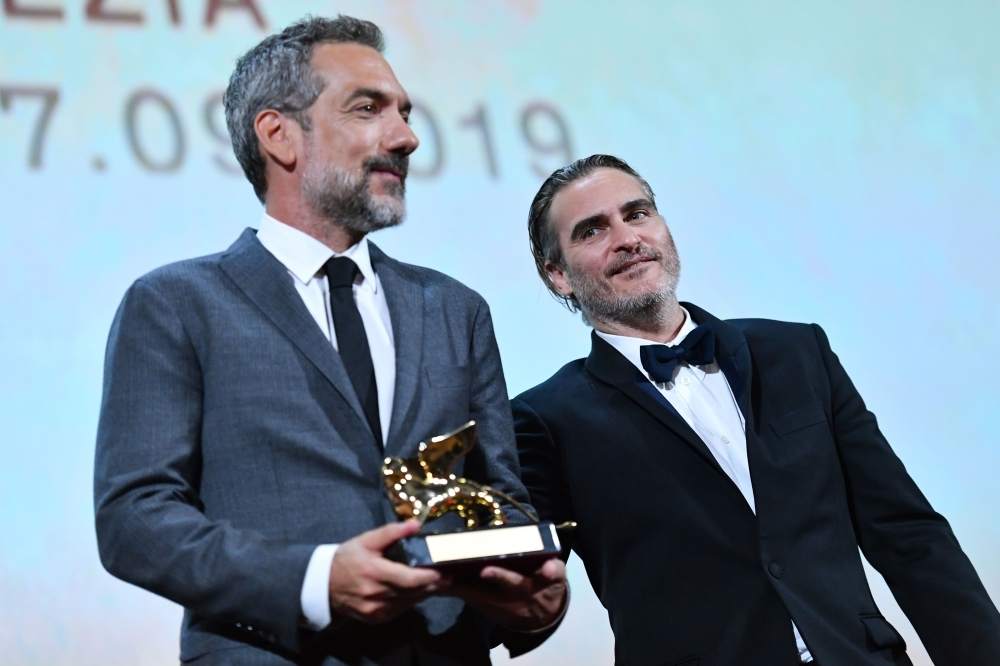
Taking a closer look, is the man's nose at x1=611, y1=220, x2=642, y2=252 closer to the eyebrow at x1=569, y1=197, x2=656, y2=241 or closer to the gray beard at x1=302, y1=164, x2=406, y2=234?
the eyebrow at x1=569, y1=197, x2=656, y2=241

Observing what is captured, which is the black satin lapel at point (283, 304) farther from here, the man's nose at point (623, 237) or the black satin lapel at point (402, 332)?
the man's nose at point (623, 237)

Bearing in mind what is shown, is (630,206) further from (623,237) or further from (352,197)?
(352,197)

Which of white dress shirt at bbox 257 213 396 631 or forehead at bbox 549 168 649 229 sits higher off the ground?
forehead at bbox 549 168 649 229

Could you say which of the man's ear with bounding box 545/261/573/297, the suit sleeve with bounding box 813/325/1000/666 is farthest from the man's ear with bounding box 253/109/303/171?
the suit sleeve with bounding box 813/325/1000/666

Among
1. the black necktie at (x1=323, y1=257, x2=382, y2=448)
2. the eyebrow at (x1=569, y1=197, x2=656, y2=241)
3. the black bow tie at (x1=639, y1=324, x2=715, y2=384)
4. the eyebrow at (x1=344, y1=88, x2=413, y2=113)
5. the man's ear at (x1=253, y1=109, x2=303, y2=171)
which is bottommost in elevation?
the black necktie at (x1=323, y1=257, x2=382, y2=448)

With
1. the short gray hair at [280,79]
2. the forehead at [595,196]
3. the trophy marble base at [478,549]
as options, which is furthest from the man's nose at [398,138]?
the forehead at [595,196]

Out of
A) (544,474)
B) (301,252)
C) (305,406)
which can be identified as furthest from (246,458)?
(544,474)

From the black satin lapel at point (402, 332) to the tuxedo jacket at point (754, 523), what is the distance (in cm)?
56

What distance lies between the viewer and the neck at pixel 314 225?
1.77m

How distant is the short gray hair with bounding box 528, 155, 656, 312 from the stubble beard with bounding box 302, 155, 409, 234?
85 centimetres

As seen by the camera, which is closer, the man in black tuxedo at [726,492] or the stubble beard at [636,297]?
the man in black tuxedo at [726,492]

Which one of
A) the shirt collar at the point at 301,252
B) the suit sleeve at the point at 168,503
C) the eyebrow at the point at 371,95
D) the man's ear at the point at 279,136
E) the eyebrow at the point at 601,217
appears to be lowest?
the suit sleeve at the point at 168,503

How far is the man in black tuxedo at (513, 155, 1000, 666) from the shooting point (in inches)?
79.7

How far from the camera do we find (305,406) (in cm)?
155
